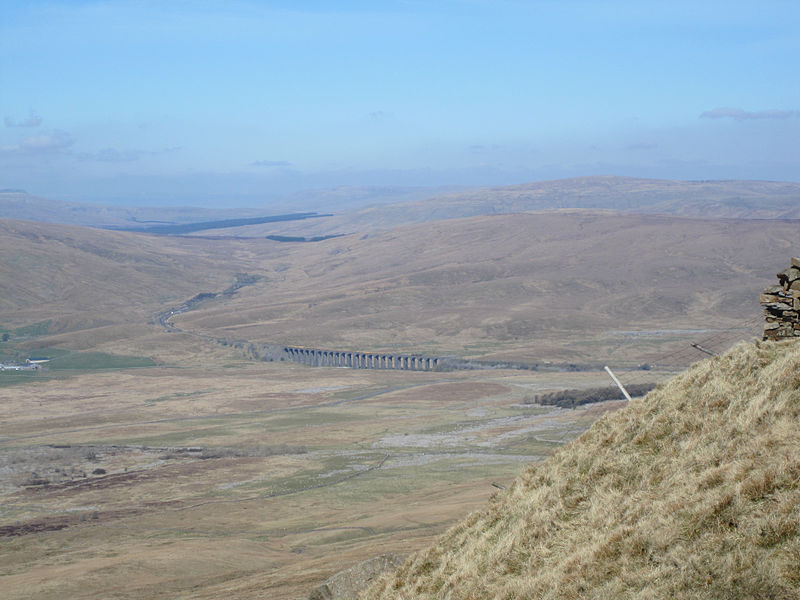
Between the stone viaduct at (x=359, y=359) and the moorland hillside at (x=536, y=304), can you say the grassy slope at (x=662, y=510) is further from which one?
the stone viaduct at (x=359, y=359)

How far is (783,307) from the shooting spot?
17.8m

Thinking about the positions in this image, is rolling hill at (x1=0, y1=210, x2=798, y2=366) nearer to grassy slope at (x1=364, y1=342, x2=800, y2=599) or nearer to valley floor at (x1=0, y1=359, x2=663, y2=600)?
valley floor at (x1=0, y1=359, x2=663, y2=600)

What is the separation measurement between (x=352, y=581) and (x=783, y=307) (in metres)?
11.1

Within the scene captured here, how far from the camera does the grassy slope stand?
10336 mm

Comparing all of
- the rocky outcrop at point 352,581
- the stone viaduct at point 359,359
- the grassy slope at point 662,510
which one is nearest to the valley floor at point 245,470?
the rocky outcrop at point 352,581

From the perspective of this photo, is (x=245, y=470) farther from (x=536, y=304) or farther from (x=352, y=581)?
(x=536, y=304)

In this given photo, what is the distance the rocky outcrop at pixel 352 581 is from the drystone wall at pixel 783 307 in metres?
9.79

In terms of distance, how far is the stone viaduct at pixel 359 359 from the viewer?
127625 mm

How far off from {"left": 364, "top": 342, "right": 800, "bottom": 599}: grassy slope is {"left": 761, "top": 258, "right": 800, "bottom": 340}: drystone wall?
1.25 metres

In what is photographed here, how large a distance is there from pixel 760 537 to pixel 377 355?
407 ft

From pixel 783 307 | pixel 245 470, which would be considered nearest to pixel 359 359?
pixel 245 470

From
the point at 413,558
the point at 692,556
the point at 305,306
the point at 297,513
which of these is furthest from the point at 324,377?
the point at 692,556

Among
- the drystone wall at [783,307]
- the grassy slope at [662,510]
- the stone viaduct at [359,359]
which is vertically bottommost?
the stone viaduct at [359,359]

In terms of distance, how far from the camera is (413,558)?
58.3 ft
